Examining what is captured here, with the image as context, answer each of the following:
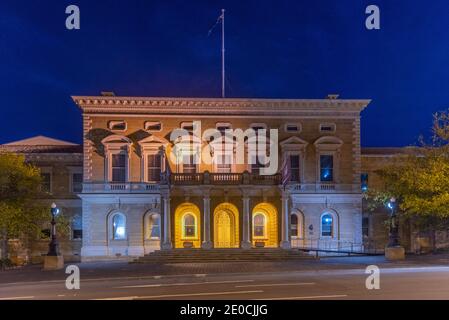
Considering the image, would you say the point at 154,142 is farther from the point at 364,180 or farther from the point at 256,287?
the point at 256,287

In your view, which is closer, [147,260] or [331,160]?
[147,260]

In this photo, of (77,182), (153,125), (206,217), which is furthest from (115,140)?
(206,217)

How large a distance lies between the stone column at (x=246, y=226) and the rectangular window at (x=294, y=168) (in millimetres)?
5591

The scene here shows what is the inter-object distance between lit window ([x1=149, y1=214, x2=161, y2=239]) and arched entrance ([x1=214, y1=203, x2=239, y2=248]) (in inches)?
181

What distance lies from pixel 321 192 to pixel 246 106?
881 centimetres

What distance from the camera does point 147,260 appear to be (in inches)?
1437

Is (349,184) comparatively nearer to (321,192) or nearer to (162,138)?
(321,192)

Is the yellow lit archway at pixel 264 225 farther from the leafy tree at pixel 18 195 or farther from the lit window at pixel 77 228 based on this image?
the leafy tree at pixel 18 195

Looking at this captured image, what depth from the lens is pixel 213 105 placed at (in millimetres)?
42875

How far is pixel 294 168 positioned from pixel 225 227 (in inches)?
279

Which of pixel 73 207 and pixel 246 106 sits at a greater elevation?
pixel 246 106

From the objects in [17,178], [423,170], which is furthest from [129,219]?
[423,170]

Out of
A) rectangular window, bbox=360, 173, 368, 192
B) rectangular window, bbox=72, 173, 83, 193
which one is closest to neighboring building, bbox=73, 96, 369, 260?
rectangular window, bbox=360, 173, 368, 192

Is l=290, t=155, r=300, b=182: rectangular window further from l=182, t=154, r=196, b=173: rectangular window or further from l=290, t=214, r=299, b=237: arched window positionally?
l=182, t=154, r=196, b=173: rectangular window
